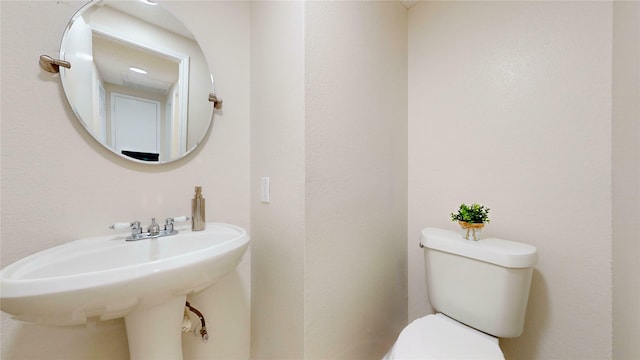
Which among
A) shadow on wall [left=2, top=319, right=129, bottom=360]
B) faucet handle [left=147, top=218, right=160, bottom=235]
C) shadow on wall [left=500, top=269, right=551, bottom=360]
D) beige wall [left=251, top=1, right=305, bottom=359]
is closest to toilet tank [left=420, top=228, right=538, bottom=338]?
shadow on wall [left=500, top=269, right=551, bottom=360]

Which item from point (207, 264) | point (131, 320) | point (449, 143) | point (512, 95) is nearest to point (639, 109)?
point (512, 95)

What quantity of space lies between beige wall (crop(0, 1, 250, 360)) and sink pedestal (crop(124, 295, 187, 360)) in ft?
0.72

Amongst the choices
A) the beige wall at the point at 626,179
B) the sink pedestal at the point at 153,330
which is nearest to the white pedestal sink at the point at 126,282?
the sink pedestal at the point at 153,330

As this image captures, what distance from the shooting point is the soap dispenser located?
94 centimetres

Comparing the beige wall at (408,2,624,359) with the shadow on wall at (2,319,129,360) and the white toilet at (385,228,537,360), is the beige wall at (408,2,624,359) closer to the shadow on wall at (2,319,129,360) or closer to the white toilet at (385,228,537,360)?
the white toilet at (385,228,537,360)

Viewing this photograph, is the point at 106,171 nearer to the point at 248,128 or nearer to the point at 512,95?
the point at 248,128

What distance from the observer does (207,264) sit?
2.07 ft

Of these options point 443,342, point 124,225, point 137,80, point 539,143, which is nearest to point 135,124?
point 137,80

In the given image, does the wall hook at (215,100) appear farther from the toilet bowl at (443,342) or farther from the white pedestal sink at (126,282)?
the toilet bowl at (443,342)

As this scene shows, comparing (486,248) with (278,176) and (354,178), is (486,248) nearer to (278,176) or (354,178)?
(354,178)

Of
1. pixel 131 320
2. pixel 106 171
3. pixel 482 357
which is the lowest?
pixel 482 357

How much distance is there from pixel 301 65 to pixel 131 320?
Answer: 39.7 inches

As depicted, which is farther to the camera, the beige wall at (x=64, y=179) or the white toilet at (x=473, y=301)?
the white toilet at (x=473, y=301)

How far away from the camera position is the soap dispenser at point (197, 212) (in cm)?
94
